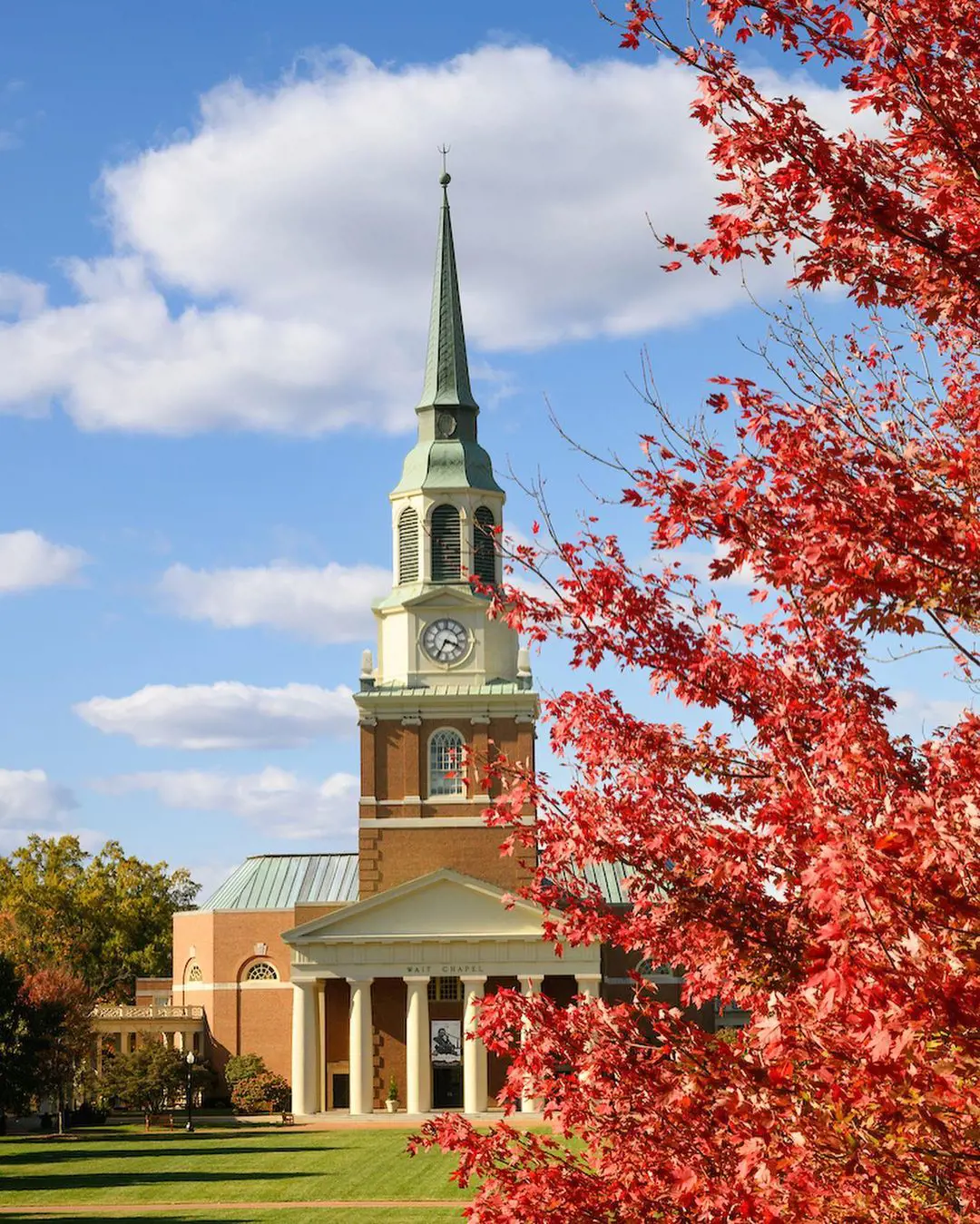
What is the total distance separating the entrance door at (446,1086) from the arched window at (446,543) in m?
18.1

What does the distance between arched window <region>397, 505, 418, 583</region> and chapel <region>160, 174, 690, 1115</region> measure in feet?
Result: 0.25

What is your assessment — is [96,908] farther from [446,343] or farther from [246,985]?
[446,343]

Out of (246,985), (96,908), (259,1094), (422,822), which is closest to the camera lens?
(422,822)

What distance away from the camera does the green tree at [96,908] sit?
88.3 metres

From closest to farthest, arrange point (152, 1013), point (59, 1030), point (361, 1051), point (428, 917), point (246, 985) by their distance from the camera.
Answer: point (59, 1030)
point (361, 1051)
point (428, 917)
point (246, 985)
point (152, 1013)

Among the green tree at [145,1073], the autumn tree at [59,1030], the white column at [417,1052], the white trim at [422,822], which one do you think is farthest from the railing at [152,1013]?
the white trim at [422,822]

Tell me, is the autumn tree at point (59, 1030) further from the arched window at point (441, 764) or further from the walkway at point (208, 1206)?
the walkway at point (208, 1206)

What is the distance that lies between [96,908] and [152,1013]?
25.9 meters

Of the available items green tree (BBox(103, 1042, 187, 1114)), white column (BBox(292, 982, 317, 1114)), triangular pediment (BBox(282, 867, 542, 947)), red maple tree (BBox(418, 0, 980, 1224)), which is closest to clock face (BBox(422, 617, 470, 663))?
triangular pediment (BBox(282, 867, 542, 947))

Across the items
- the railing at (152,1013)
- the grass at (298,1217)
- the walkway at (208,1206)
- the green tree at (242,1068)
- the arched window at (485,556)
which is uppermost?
the arched window at (485,556)

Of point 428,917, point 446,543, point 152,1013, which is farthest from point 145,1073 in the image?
point 446,543

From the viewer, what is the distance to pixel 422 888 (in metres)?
59.1

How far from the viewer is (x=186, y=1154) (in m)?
46.9

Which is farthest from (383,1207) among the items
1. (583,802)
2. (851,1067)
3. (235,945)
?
(235,945)
